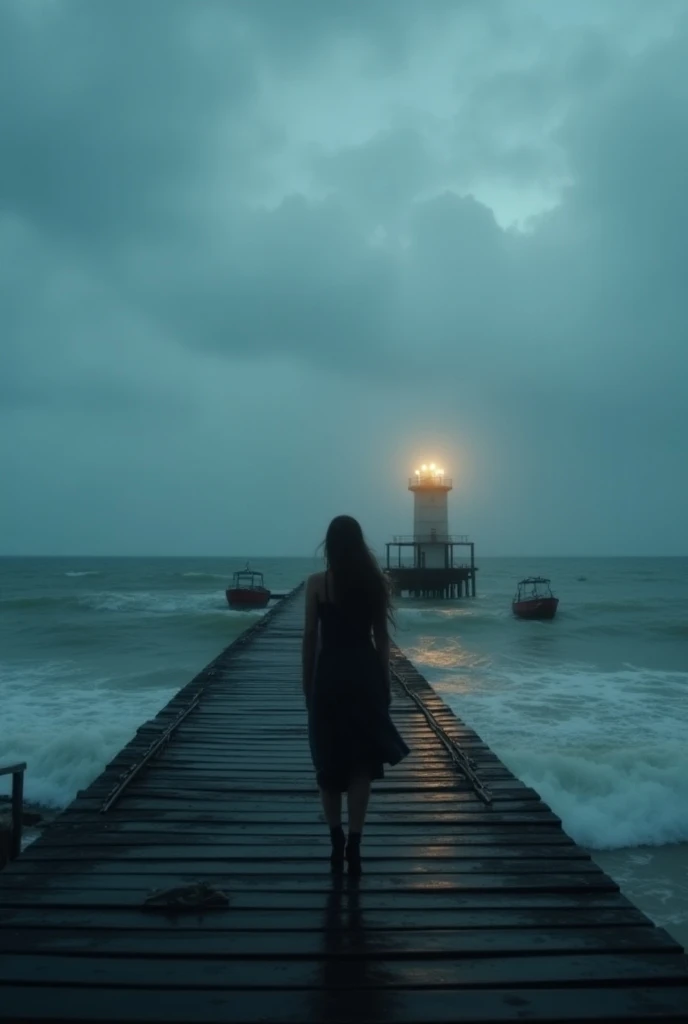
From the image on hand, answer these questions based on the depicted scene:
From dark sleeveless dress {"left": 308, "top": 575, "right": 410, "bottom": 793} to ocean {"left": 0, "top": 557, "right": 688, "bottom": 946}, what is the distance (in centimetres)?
458

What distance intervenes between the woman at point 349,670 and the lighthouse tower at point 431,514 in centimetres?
4394

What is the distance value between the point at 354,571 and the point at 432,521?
146 ft

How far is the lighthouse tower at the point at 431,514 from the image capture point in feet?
155

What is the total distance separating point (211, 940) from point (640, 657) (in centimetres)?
2636

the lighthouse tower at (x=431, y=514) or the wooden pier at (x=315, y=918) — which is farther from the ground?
the lighthouse tower at (x=431, y=514)

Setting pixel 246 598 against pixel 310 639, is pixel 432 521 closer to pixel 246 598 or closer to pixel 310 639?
pixel 246 598

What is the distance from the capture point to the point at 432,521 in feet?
156

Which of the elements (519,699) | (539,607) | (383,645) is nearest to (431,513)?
(539,607)

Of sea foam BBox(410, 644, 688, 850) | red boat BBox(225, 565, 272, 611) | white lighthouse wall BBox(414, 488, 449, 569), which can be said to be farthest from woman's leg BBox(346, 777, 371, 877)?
white lighthouse wall BBox(414, 488, 449, 569)

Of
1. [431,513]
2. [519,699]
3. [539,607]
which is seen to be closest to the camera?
[519,699]

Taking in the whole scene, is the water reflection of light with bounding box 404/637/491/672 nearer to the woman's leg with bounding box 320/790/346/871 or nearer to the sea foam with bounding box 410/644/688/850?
the sea foam with bounding box 410/644/688/850

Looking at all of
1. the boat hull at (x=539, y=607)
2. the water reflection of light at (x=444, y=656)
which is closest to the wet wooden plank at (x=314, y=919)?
the water reflection of light at (x=444, y=656)

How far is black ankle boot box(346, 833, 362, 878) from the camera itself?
3.49 meters

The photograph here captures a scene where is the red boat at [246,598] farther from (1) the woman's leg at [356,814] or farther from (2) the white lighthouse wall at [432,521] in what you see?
(1) the woman's leg at [356,814]
